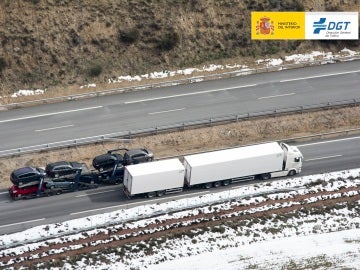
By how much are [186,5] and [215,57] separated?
5521 millimetres

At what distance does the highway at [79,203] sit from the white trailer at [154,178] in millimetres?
700

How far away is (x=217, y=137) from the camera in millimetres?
62531

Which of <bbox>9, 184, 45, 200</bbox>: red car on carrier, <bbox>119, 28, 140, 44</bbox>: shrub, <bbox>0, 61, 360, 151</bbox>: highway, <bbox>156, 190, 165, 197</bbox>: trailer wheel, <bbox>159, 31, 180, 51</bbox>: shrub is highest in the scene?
<bbox>119, 28, 140, 44</bbox>: shrub

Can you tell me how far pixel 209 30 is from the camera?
72688mm

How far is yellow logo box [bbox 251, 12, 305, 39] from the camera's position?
2881 inches

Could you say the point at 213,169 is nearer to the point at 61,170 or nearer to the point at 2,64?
the point at 61,170

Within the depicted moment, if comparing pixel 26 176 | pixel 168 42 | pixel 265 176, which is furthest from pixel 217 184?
pixel 168 42

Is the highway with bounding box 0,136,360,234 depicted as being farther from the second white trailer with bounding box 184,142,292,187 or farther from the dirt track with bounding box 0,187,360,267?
the dirt track with bounding box 0,187,360,267

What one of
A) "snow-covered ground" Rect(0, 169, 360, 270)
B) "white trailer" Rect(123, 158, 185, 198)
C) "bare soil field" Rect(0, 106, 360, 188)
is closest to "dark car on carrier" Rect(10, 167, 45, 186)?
"bare soil field" Rect(0, 106, 360, 188)

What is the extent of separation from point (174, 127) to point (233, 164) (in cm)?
825

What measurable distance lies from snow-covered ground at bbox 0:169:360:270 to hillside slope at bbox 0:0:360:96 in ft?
62.2

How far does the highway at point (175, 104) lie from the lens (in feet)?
205

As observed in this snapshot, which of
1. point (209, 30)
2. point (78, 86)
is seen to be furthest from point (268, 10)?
point (78, 86)

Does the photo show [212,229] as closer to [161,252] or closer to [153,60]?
[161,252]
